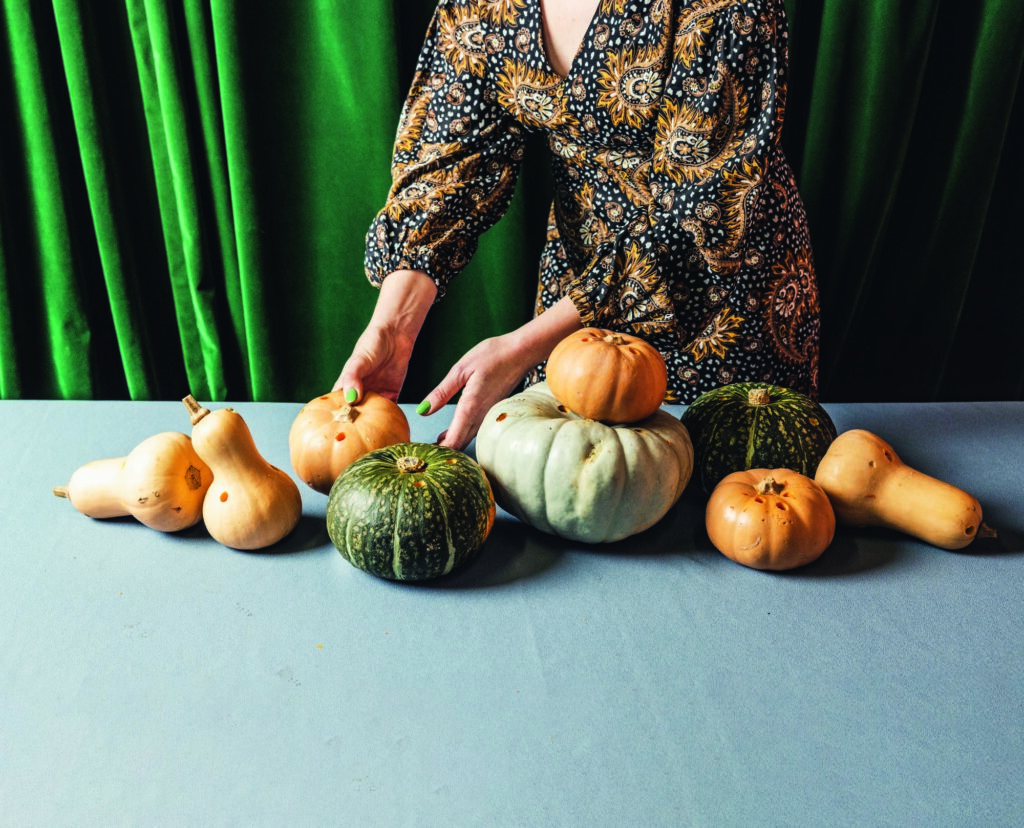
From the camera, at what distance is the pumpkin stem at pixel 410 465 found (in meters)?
0.87

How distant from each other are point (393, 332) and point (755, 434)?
53cm

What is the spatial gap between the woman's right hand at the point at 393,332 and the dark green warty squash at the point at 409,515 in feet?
0.87

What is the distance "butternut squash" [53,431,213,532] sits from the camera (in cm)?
91

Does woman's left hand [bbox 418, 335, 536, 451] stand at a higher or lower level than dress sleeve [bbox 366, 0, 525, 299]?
lower

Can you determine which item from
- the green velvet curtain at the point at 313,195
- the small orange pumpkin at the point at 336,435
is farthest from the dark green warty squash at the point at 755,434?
the green velvet curtain at the point at 313,195

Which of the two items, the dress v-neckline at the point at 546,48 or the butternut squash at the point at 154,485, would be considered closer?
the butternut squash at the point at 154,485

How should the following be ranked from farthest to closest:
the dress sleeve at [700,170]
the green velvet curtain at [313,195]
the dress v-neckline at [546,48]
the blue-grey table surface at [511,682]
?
1. the green velvet curtain at [313,195]
2. the dress v-neckline at [546,48]
3. the dress sleeve at [700,170]
4. the blue-grey table surface at [511,682]

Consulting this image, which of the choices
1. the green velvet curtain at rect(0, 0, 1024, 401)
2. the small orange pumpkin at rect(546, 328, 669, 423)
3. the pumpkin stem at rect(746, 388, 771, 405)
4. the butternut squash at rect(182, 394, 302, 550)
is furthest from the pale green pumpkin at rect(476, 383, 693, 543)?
the green velvet curtain at rect(0, 0, 1024, 401)

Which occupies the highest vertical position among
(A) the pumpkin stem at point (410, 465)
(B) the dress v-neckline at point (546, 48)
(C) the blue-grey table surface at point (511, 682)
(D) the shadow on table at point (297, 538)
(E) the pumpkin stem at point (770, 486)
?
(B) the dress v-neckline at point (546, 48)

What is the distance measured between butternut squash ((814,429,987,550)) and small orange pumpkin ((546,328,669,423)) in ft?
0.72

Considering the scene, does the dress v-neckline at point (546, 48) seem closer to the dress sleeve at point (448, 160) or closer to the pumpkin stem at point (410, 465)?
the dress sleeve at point (448, 160)

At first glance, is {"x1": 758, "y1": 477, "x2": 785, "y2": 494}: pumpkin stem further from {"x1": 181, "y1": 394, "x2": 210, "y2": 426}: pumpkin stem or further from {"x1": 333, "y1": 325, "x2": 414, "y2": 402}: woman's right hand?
{"x1": 181, "y1": 394, "x2": 210, "y2": 426}: pumpkin stem

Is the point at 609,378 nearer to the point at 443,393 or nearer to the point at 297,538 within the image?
the point at 443,393

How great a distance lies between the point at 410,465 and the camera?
2.86 feet
